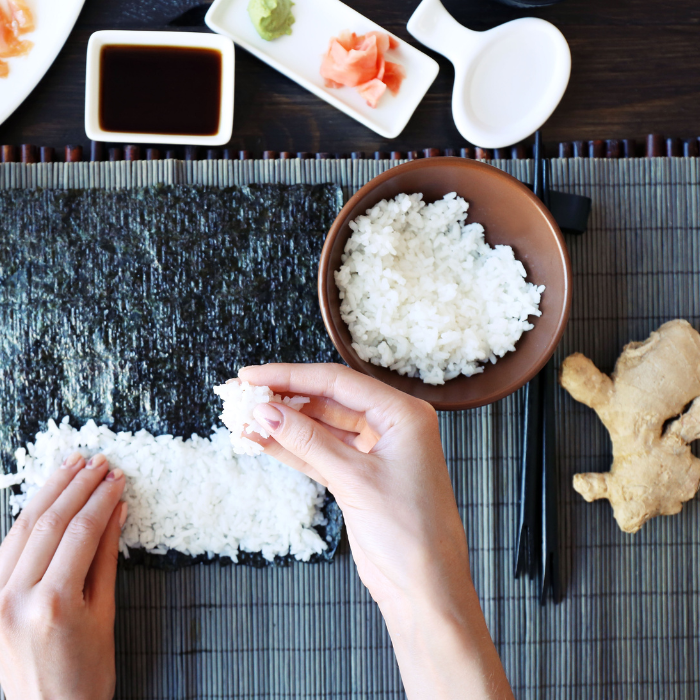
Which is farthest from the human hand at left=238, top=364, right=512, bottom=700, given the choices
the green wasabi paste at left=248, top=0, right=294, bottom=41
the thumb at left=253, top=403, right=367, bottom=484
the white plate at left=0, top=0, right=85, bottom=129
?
the white plate at left=0, top=0, right=85, bottom=129

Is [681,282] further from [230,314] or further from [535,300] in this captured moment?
[230,314]

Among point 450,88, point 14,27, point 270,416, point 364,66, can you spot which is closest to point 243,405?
point 270,416

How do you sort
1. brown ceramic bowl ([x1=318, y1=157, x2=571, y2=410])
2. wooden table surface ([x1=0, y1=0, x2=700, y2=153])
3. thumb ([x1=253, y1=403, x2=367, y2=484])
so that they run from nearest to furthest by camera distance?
thumb ([x1=253, y1=403, x2=367, y2=484]) → brown ceramic bowl ([x1=318, y1=157, x2=571, y2=410]) → wooden table surface ([x1=0, y1=0, x2=700, y2=153])

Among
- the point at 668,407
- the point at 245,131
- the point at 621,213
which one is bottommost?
the point at 668,407

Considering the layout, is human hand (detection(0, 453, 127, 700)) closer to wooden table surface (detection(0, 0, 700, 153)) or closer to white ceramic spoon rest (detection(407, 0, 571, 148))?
wooden table surface (detection(0, 0, 700, 153))

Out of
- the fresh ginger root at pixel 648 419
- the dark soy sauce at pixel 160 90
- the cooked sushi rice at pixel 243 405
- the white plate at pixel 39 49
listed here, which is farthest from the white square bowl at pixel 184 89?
the fresh ginger root at pixel 648 419

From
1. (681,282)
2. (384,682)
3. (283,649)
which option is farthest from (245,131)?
(384,682)

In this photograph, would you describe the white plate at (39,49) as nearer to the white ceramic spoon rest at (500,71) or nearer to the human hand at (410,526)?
the white ceramic spoon rest at (500,71)
